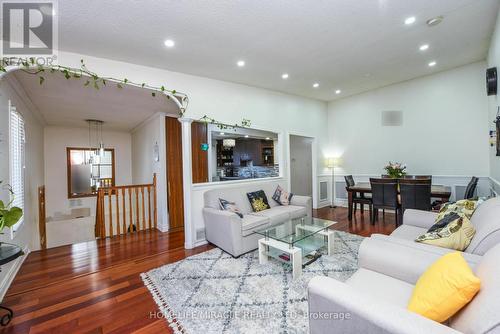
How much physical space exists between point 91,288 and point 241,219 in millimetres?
1831

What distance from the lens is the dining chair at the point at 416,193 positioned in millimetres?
3486

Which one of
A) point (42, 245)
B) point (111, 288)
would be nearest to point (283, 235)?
point (111, 288)

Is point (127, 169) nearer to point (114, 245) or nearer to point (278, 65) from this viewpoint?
point (114, 245)

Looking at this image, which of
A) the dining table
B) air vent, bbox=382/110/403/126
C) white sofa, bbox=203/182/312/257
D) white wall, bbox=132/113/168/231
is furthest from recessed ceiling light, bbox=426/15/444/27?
white wall, bbox=132/113/168/231

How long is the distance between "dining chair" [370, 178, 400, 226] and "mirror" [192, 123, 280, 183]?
6.65 ft

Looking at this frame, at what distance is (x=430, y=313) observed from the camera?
3.20 feet

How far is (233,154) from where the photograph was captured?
4734mm

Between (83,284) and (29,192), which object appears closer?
(83,284)

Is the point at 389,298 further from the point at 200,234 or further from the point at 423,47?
the point at 423,47

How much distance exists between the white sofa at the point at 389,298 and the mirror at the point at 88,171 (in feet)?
23.1

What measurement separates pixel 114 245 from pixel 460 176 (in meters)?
6.53

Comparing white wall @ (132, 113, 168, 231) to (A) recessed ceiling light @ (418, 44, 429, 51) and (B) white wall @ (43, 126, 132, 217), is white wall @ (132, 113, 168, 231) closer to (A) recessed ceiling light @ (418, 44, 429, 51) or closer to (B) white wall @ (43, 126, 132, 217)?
(B) white wall @ (43, 126, 132, 217)

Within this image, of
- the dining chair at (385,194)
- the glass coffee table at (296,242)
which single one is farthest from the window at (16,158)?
the dining chair at (385,194)

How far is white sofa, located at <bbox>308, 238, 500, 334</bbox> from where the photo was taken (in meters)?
0.83
